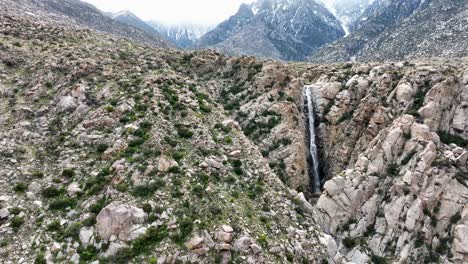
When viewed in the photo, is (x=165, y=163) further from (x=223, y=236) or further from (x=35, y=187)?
(x=35, y=187)

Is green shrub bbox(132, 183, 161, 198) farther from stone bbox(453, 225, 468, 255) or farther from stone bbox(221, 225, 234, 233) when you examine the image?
stone bbox(453, 225, 468, 255)

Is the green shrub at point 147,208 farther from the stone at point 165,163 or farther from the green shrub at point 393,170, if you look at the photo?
the green shrub at point 393,170

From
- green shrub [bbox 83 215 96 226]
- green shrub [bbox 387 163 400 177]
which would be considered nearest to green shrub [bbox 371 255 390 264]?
green shrub [bbox 387 163 400 177]

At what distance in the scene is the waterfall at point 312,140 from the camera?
1960 inches

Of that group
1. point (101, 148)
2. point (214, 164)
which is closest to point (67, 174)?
point (101, 148)

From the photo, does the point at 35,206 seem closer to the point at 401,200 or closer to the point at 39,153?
the point at 39,153

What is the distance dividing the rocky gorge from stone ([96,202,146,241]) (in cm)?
8

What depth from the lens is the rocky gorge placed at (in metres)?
24.9

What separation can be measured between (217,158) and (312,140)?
25.1 metres

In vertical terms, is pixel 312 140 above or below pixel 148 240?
above

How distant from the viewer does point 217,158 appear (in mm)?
31953

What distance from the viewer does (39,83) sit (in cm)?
3969

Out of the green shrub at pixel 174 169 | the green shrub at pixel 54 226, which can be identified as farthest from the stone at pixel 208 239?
the green shrub at pixel 54 226

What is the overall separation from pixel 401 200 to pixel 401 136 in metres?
8.10
